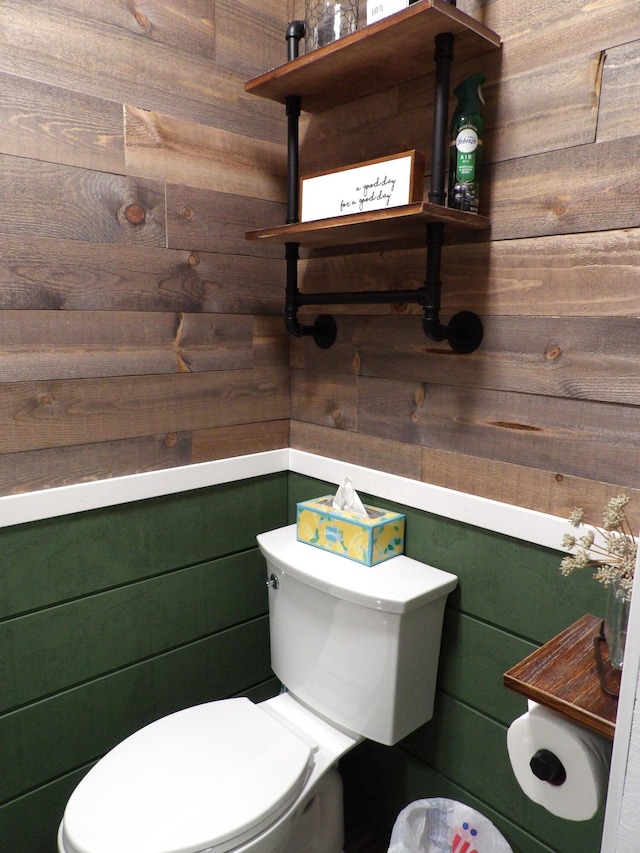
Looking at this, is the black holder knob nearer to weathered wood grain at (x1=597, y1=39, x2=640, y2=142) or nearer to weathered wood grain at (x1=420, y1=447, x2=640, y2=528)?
weathered wood grain at (x1=420, y1=447, x2=640, y2=528)

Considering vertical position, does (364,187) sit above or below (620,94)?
below

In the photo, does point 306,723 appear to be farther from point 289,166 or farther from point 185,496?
point 289,166

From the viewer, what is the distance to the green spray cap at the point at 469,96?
1.09 m

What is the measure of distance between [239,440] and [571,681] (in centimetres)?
97

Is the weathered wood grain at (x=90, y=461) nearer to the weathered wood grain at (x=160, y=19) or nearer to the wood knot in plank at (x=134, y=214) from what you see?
the wood knot in plank at (x=134, y=214)

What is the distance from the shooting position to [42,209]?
3.91 ft

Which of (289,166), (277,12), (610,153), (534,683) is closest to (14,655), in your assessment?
(534,683)

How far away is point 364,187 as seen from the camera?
1.17 meters

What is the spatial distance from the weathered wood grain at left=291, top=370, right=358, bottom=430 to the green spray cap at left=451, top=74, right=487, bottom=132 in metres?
0.62

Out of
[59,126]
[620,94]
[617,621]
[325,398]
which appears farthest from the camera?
[325,398]

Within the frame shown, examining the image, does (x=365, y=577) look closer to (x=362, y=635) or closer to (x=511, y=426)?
(x=362, y=635)

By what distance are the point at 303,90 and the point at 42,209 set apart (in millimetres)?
611

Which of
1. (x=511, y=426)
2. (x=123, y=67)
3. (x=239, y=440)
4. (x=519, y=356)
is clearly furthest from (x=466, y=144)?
(x=239, y=440)

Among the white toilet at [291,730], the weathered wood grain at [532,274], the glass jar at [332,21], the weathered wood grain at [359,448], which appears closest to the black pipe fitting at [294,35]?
the glass jar at [332,21]
